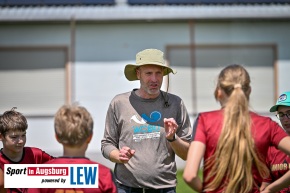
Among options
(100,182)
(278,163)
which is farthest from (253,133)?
(100,182)

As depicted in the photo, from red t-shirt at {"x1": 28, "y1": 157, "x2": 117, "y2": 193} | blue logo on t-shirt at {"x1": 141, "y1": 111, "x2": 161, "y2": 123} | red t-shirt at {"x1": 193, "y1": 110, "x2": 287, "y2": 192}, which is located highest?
blue logo on t-shirt at {"x1": 141, "y1": 111, "x2": 161, "y2": 123}

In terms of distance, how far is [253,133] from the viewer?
3805 mm

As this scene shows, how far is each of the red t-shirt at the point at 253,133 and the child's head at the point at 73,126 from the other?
2.15 feet

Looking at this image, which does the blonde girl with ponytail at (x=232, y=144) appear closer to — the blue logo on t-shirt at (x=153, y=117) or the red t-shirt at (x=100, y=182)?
the red t-shirt at (x=100, y=182)

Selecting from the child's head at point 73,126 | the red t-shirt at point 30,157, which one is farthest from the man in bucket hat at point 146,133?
the child's head at point 73,126

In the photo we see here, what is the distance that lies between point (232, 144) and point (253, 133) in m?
0.16

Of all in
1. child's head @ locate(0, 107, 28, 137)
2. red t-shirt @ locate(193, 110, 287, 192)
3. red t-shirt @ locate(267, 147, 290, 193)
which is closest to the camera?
red t-shirt @ locate(193, 110, 287, 192)

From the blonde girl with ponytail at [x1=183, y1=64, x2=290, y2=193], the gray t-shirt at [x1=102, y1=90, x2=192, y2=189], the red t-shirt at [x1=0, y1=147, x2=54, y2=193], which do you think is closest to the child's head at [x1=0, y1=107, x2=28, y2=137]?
the red t-shirt at [x1=0, y1=147, x2=54, y2=193]

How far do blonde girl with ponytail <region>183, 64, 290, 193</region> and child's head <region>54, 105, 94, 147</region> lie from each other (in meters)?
0.63

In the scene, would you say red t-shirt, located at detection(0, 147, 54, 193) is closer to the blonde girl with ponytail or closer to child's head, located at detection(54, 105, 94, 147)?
child's head, located at detection(54, 105, 94, 147)

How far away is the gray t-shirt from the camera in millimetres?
4758

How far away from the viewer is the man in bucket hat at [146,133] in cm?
475

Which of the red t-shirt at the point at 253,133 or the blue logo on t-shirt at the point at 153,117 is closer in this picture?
the red t-shirt at the point at 253,133

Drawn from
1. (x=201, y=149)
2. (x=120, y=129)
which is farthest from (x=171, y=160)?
(x=201, y=149)
